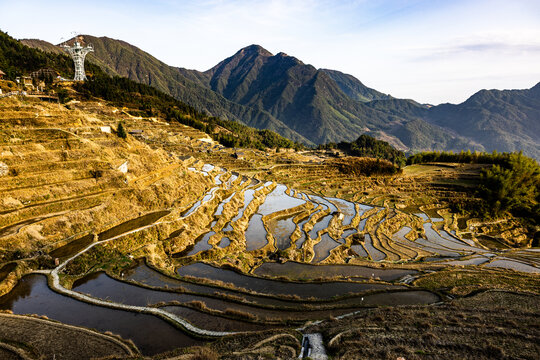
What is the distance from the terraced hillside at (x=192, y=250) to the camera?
60.4 ft

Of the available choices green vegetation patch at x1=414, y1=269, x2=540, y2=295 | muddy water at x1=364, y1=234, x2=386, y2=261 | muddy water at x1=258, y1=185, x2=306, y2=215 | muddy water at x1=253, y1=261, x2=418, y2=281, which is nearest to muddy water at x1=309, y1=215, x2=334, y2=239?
muddy water at x1=258, y1=185, x2=306, y2=215

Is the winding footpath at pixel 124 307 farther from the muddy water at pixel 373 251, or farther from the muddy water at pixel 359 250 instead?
the muddy water at pixel 373 251

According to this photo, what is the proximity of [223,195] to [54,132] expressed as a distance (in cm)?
2830

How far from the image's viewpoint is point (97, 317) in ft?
58.4

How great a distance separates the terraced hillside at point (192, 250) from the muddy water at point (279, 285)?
6.9 inches

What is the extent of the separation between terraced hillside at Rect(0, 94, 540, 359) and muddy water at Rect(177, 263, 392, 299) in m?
0.18

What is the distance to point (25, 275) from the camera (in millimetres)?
21844

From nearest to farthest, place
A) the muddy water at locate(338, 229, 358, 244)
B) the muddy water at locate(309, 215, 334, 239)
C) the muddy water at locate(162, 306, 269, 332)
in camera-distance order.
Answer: the muddy water at locate(162, 306, 269, 332) → the muddy water at locate(338, 229, 358, 244) → the muddy water at locate(309, 215, 334, 239)

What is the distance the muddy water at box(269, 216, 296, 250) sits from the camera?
3741 cm

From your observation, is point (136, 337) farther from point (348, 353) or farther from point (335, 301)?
point (335, 301)

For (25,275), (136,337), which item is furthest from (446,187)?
(25,275)

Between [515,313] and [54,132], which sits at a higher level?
[54,132]

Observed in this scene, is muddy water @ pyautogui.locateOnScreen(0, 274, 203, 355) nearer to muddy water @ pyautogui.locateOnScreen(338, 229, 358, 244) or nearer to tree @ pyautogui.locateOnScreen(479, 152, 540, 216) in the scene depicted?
muddy water @ pyautogui.locateOnScreen(338, 229, 358, 244)

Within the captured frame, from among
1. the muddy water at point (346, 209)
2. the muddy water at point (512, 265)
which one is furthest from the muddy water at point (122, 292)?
the muddy water at point (512, 265)
